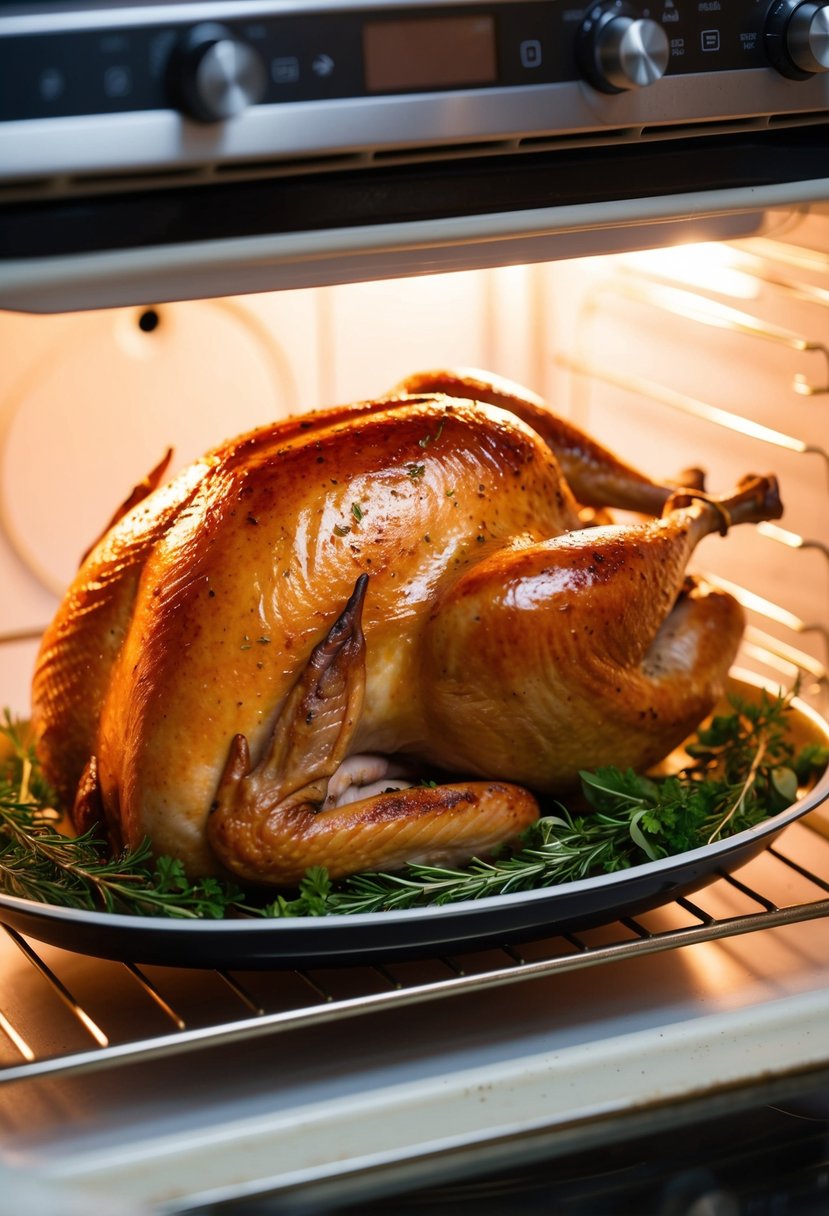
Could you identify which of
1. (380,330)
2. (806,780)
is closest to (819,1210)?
(806,780)

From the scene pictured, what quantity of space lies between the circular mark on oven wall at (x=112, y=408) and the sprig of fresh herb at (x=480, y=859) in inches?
16.3

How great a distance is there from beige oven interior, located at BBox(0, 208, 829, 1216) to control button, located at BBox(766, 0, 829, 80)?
25 centimetres

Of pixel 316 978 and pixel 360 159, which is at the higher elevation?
pixel 360 159

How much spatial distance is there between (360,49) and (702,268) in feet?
3.04

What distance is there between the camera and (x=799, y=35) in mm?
1195

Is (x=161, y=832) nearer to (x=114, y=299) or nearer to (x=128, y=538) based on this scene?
(x=128, y=538)

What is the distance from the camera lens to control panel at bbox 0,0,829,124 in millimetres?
996

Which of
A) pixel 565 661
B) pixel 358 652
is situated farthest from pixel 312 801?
pixel 565 661

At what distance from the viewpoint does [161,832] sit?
4.34 ft

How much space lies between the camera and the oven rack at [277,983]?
118 cm

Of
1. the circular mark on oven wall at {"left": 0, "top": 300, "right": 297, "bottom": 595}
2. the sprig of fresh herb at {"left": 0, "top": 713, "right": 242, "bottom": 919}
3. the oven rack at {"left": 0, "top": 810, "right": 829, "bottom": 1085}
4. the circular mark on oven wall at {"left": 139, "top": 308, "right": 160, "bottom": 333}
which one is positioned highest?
the circular mark on oven wall at {"left": 139, "top": 308, "right": 160, "bottom": 333}

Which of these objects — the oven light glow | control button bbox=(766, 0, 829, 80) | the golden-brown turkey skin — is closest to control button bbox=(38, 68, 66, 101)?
the golden-brown turkey skin

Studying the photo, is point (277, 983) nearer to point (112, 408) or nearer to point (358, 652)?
point (358, 652)

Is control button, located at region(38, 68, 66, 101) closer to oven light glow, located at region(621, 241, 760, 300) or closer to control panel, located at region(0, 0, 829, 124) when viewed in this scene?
control panel, located at region(0, 0, 829, 124)
